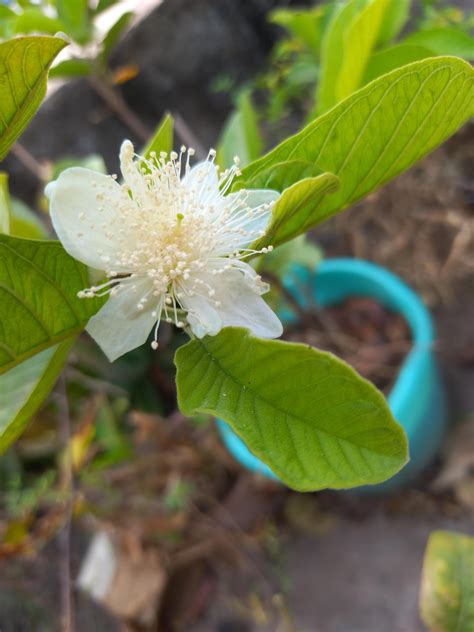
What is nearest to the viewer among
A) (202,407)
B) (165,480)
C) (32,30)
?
(202,407)

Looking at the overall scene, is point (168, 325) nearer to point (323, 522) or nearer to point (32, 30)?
point (32, 30)

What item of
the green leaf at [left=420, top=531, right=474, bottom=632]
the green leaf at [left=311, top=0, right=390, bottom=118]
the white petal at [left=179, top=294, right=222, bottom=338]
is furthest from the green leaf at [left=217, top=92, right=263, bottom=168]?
the green leaf at [left=420, top=531, right=474, bottom=632]

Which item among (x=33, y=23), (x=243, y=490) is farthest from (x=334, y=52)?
(x=243, y=490)

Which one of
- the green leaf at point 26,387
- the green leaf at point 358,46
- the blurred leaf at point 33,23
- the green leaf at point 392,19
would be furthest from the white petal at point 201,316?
the blurred leaf at point 33,23

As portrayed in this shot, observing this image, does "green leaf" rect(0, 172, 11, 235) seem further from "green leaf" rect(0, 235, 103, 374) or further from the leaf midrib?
the leaf midrib

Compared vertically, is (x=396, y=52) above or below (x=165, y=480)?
above

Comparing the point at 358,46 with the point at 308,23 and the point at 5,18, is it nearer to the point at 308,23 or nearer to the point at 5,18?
the point at 308,23

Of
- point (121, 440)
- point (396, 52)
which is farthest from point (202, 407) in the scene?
point (121, 440)
